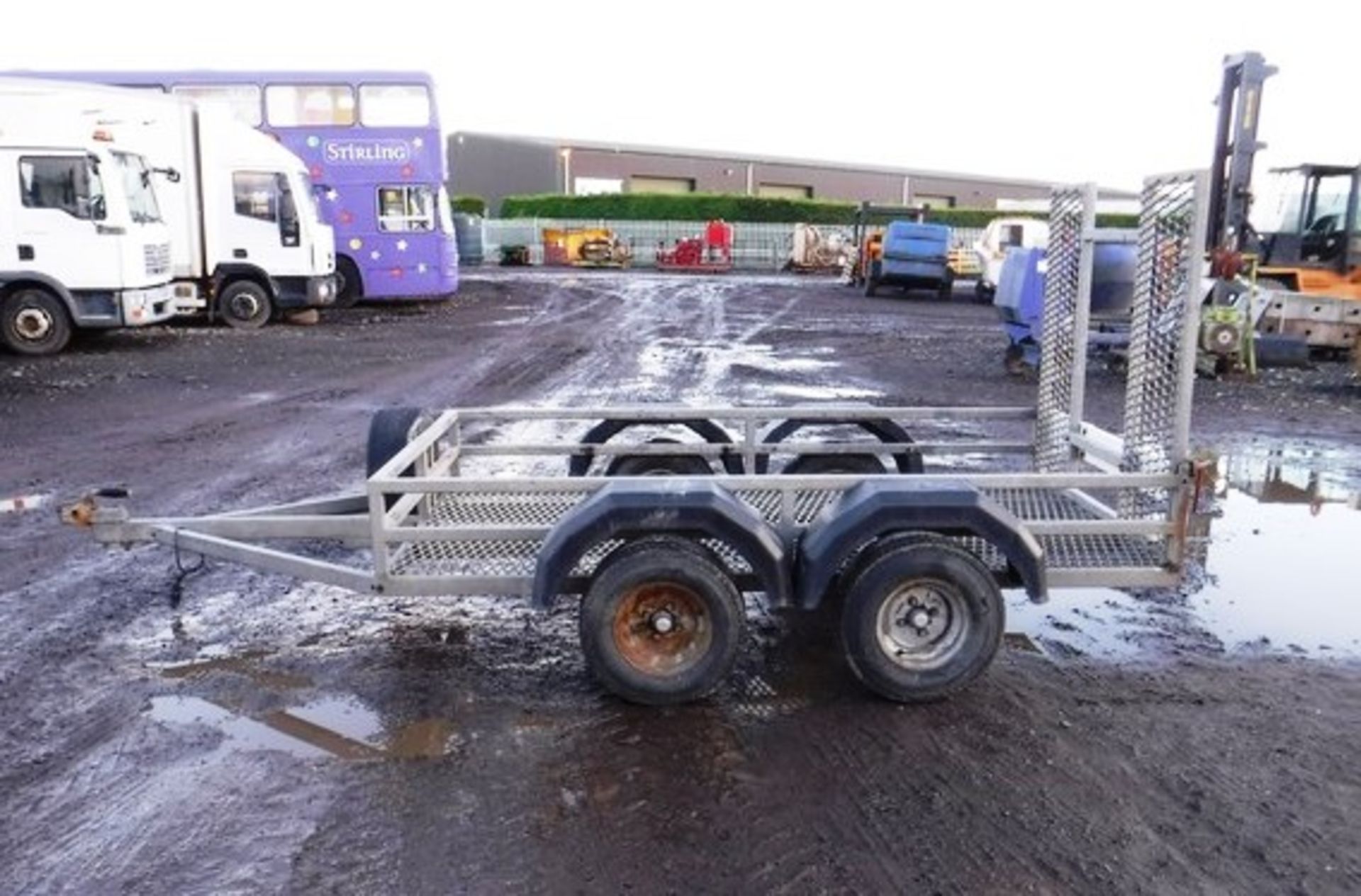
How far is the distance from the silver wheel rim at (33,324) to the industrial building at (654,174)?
141 ft

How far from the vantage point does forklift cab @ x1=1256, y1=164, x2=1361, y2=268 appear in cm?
1909

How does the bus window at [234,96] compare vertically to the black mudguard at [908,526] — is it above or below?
above

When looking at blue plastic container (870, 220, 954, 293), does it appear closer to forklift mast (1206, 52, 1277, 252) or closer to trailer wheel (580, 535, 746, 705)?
forklift mast (1206, 52, 1277, 252)

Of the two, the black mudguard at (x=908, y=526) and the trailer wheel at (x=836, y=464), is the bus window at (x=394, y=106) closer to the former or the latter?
the trailer wheel at (x=836, y=464)

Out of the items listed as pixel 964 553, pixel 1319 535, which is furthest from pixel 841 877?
pixel 1319 535

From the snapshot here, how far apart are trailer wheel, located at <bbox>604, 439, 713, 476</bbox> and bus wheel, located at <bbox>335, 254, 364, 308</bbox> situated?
2067cm

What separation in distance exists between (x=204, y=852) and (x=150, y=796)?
0.52 m

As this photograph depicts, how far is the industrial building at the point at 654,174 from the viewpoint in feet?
201

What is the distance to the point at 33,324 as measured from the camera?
17.0 m

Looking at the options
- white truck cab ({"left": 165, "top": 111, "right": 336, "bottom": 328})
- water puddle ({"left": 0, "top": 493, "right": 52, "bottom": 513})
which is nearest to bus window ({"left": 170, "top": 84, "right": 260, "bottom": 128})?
white truck cab ({"left": 165, "top": 111, "right": 336, "bottom": 328})

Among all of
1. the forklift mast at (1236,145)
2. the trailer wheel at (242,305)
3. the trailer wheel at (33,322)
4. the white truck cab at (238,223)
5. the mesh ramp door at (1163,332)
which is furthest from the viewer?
the trailer wheel at (242,305)

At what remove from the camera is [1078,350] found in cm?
639

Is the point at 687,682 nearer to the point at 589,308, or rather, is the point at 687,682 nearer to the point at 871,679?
the point at 871,679

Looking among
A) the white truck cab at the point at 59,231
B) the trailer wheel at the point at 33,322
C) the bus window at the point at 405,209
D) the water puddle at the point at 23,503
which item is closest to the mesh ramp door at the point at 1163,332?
the water puddle at the point at 23,503
